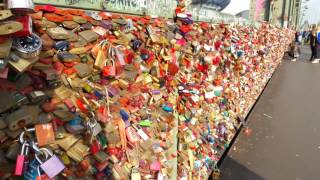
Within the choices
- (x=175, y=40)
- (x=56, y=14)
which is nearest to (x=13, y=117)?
(x=56, y=14)

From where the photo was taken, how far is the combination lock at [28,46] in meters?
1.35

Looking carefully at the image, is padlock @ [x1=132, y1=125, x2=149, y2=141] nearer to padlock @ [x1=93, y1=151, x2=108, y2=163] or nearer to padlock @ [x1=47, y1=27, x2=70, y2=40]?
padlock @ [x1=93, y1=151, x2=108, y2=163]

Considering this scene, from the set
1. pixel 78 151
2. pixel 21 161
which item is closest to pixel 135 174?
pixel 78 151

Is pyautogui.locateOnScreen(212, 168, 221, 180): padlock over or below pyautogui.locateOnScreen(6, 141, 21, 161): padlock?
below

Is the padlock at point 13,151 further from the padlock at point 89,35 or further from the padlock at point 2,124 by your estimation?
the padlock at point 89,35

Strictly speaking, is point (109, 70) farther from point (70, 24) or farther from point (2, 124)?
point (2, 124)

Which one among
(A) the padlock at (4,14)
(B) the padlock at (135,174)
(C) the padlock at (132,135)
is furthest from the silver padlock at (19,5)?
(B) the padlock at (135,174)

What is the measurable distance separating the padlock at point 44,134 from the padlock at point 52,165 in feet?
0.11

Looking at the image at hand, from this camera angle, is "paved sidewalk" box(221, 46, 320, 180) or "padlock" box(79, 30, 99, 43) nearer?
"padlock" box(79, 30, 99, 43)

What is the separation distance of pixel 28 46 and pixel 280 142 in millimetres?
4577

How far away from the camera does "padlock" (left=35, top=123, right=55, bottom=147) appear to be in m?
1.49

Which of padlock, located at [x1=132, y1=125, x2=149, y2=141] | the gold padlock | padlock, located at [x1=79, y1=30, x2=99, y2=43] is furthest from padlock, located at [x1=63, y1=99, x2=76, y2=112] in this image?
padlock, located at [x1=132, y1=125, x2=149, y2=141]

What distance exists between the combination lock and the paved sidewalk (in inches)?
124

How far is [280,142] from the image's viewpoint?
17.4ft
